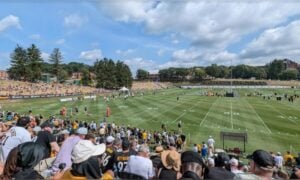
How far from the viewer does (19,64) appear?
114500mm

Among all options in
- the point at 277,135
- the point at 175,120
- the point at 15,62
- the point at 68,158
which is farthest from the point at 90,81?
the point at 68,158

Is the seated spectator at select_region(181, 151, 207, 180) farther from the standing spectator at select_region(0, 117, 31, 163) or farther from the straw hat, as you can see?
the standing spectator at select_region(0, 117, 31, 163)

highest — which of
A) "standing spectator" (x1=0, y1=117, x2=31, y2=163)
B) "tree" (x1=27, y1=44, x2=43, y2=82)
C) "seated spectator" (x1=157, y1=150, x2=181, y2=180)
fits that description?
"tree" (x1=27, y1=44, x2=43, y2=82)

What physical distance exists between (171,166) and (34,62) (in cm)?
11824

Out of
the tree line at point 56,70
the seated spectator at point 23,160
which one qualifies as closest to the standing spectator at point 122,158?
the seated spectator at point 23,160

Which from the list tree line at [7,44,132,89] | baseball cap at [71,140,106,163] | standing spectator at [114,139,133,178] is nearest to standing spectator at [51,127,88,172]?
standing spectator at [114,139,133,178]

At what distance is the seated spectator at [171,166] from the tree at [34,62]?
378 feet

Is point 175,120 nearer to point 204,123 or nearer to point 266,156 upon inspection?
point 204,123

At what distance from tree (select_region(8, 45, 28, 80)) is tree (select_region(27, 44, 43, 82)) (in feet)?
5.34

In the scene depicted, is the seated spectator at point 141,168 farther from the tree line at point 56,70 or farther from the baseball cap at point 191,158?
the tree line at point 56,70

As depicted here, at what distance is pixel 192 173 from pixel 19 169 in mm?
2475

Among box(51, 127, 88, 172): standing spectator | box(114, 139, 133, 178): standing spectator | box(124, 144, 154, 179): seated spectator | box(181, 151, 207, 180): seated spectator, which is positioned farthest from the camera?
box(114, 139, 133, 178): standing spectator

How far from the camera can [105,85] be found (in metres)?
124

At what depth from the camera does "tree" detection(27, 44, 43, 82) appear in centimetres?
11481
